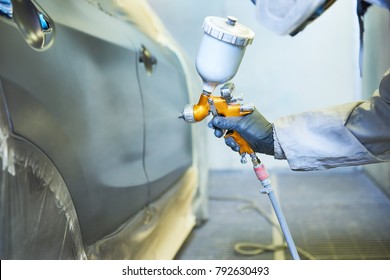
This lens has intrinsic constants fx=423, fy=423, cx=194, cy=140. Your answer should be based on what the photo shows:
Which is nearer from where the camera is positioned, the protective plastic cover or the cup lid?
the protective plastic cover

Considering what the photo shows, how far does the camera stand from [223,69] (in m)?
0.82

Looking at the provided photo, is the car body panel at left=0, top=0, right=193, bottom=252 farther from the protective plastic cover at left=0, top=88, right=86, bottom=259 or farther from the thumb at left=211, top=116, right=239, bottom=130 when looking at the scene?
the thumb at left=211, top=116, right=239, bottom=130

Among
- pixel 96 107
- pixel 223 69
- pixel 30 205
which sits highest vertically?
pixel 223 69

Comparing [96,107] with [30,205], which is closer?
[30,205]

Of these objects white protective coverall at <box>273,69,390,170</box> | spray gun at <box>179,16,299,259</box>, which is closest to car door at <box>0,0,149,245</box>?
spray gun at <box>179,16,299,259</box>

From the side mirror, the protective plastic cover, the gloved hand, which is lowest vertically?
the protective plastic cover

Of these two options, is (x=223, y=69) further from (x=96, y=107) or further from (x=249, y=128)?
(x=96, y=107)

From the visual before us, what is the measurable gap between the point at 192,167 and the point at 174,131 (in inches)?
11.6

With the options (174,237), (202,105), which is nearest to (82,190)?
(202,105)

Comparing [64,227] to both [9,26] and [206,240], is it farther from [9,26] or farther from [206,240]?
[206,240]

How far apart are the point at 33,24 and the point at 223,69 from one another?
1.16ft

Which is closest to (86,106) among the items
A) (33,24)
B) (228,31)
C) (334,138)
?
(33,24)

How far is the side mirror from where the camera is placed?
719 mm

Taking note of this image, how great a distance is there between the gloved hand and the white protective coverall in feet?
0.07
